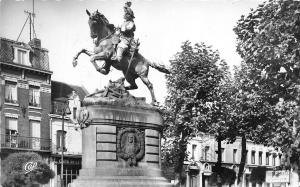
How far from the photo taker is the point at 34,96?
48781mm

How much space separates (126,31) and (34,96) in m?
31.2

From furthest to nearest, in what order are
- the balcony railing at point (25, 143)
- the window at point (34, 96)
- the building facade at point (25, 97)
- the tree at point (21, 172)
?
the window at point (34, 96)
the building facade at point (25, 97)
the balcony railing at point (25, 143)
the tree at point (21, 172)

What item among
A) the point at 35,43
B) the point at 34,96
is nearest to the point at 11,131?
the point at 34,96

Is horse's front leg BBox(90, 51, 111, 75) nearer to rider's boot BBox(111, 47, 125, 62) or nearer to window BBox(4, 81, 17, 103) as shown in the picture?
rider's boot BBox(111, 47, 125, 62)

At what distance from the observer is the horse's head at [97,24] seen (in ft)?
61.7

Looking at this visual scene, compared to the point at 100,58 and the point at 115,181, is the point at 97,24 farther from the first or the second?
the point at 115,181

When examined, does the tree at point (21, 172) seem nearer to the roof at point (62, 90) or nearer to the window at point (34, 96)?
the window at point (34, 96)

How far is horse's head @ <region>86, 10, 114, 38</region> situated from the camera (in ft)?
61.7

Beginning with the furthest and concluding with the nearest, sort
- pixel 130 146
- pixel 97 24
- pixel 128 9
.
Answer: pixel 128 9 → pixel 97 24 → pixel 130 146

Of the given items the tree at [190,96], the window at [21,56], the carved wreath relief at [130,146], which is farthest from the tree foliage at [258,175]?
the carved wreath relief at [130,146]

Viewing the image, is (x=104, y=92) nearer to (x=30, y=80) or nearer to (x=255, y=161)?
(x=30, y=80)

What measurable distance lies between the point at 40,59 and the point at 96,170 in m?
34.0

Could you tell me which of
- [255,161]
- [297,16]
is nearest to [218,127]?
[297,16]

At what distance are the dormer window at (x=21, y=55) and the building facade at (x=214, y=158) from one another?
18.7 meters
